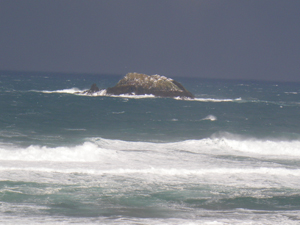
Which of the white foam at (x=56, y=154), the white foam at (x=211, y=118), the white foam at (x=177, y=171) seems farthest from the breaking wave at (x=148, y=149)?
the white foam at (x=211, y=118)

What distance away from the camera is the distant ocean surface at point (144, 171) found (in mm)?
13828

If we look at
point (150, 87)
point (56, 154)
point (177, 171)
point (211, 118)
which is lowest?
point (177, 171)

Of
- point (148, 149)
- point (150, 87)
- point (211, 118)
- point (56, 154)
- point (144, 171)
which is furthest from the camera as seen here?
point (150, 87)

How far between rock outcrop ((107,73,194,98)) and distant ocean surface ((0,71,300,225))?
2333cm

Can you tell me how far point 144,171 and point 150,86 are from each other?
43.1 meters

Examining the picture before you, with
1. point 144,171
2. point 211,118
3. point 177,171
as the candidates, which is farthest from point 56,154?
point 211,118

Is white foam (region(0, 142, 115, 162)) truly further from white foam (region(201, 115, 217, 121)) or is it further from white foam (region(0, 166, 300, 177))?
white foam (region(201, 115, 217, 121))

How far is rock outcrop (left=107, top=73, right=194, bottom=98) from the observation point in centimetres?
6138

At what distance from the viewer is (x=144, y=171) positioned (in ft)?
64.1

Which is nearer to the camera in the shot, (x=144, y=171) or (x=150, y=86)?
(x=144, y=171)

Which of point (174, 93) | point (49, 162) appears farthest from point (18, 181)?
point (174, 93)

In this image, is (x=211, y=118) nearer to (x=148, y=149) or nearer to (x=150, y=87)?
(x=148, y=149)

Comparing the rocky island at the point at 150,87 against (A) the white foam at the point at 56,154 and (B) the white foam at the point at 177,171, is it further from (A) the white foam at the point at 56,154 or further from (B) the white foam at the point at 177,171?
(B) the white foam at the point at 177,171

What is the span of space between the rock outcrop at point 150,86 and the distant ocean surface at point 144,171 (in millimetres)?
23325
